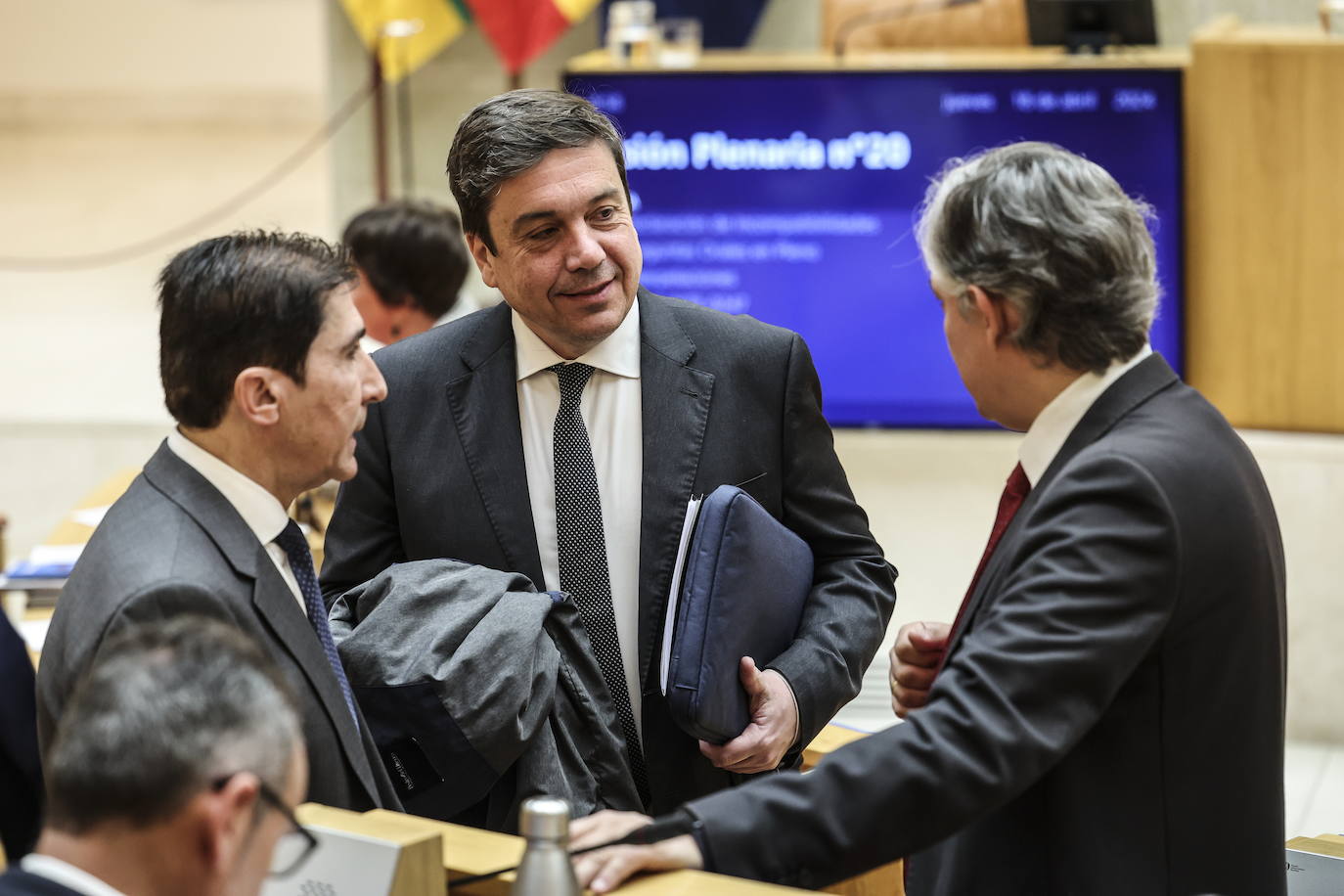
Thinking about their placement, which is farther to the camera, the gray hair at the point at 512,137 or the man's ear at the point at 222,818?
the gray hair at the point at 512,137

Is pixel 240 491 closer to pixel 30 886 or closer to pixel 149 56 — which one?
pixel 30 886

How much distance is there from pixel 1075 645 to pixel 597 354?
97cm

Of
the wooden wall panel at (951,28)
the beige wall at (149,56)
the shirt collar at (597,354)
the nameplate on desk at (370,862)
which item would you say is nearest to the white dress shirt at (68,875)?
the nameplate on desk at (370,862)

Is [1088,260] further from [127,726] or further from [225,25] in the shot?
[225,25]

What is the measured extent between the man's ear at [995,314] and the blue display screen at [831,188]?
332 cm

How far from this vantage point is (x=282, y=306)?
1806 mm

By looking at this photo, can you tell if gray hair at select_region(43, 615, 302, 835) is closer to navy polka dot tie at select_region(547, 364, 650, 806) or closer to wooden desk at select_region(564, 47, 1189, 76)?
navy polka dot tie at select_region(547, 364, 650, 806)

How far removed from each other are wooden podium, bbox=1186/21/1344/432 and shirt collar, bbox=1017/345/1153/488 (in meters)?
3.07

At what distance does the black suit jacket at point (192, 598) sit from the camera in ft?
5.40

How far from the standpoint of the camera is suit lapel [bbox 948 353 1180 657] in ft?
5.41

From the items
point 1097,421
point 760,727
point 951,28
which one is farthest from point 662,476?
point 951,28

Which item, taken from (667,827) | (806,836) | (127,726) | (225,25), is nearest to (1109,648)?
(806,836)

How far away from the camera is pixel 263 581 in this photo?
1764 millimetres

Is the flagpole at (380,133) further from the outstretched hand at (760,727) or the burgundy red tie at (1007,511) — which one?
the burgundy red tie at (1007,511)
